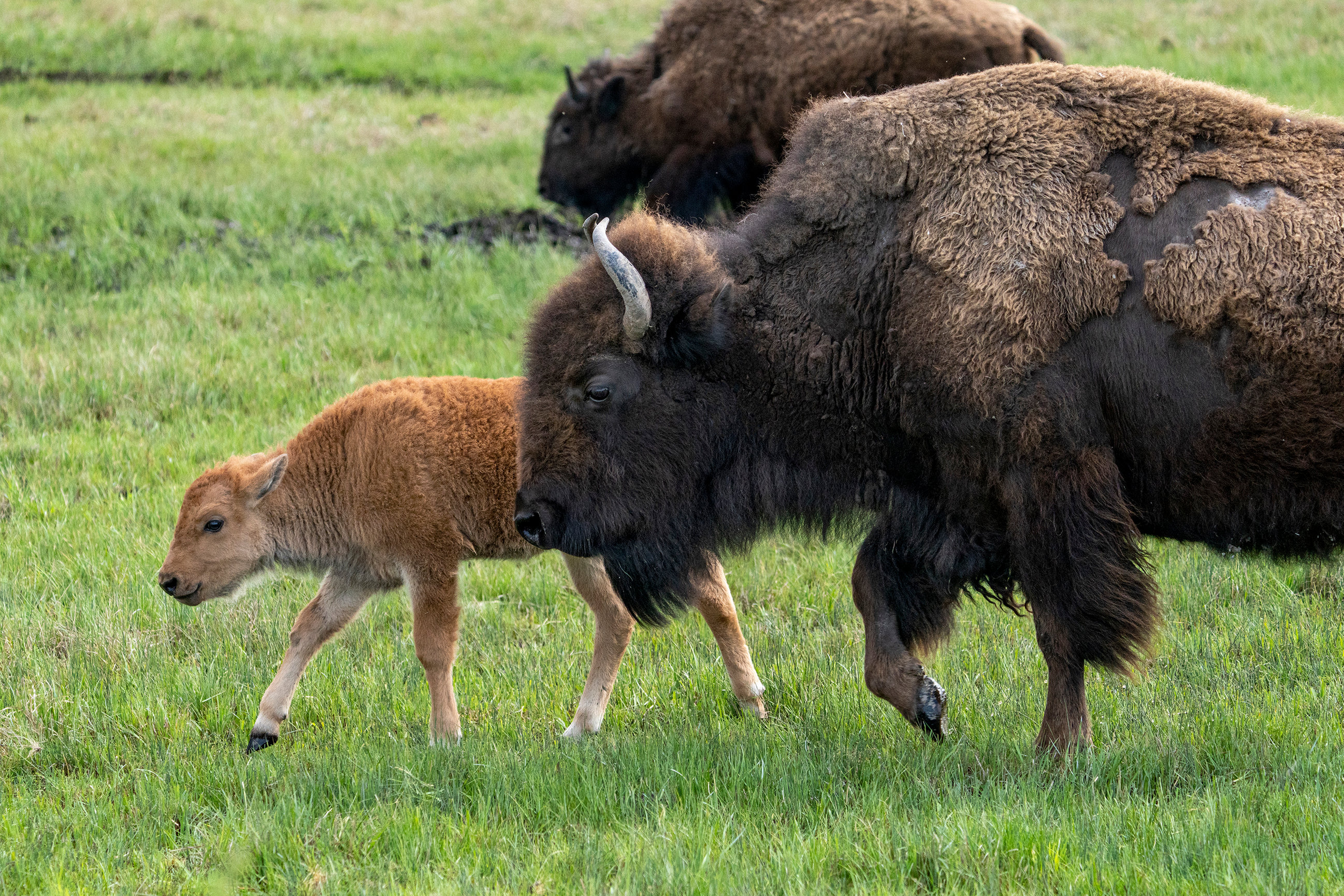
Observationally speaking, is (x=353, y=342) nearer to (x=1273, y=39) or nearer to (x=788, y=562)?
(x=788, y=562)

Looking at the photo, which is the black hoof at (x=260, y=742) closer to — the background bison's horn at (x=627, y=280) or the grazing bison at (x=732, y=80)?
the background bison's horn at (x=627, y=280)

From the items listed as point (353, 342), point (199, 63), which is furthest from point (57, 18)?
point (353, 342)

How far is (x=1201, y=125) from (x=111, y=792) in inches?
166

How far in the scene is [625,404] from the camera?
505 centimetres

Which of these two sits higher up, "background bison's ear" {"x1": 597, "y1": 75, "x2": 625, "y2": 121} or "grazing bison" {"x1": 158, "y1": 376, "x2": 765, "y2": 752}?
"grazing bison" {"x1": 158, "y1": 376, "x2": 765, "y2": 752}

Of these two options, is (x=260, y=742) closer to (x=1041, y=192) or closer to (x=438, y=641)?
(x=438, y=641)

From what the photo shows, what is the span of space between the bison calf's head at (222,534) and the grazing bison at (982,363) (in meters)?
1.52

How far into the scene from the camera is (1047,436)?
4.48 meters

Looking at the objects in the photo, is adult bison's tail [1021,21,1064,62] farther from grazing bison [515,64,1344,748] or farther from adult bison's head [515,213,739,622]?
adult bison's head [515,213,739,622]

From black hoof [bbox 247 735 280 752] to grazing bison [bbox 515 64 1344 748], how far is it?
4.60ft

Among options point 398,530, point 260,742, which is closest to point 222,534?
point 398,530

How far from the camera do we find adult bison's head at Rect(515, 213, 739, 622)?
500cm

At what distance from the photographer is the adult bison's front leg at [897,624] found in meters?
4.85

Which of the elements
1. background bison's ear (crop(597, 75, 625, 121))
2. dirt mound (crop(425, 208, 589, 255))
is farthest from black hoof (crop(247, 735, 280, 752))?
background bison's ear (crop(597, 75, 625, 121))
